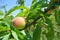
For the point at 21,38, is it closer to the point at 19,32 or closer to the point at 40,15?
the point at 19,32

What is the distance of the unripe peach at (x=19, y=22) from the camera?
807mm

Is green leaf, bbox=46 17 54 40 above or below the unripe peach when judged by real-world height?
below

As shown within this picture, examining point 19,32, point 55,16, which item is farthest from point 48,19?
point 19,32

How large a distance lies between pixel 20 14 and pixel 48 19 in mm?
138

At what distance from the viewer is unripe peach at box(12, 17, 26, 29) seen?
0.81 metres

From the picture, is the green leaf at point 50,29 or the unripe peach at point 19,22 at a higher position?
the unripe peach at point 19,22

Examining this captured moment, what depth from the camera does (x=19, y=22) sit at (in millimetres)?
848

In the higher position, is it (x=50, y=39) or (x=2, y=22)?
(x=2, y=22)

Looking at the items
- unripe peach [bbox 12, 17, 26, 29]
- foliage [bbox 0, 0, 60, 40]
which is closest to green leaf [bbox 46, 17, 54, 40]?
foliage [bbox 0, 0, 60, 40]

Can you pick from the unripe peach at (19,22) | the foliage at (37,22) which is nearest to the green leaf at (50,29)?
the foliage at (37,22)

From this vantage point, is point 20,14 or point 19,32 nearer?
point 19,32

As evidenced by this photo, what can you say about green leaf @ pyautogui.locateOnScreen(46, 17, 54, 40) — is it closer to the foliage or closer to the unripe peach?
the foliage

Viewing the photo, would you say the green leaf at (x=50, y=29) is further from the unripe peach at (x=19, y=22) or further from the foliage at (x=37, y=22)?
the unripe peach at (x=19, y=22)

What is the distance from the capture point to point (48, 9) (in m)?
0.79
